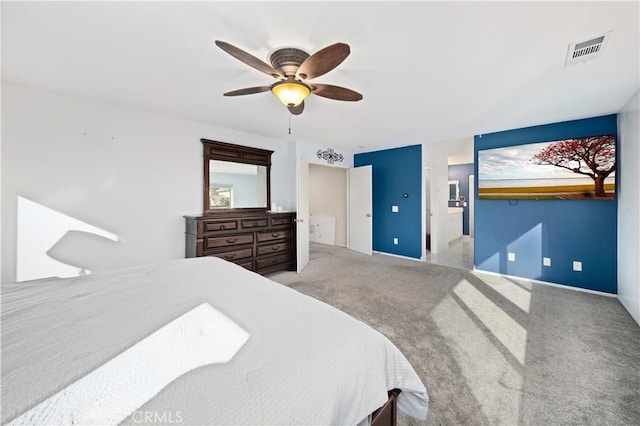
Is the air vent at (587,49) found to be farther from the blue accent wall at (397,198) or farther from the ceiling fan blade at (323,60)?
the blue accent wall at (397,198)

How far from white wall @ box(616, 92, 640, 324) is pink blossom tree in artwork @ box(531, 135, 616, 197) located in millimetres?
99

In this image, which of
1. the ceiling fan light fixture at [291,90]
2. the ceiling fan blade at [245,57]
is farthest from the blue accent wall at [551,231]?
the ceiling fan blade at [245,57]

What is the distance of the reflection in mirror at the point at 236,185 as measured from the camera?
3.67 metres

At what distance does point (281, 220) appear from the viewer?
4.06 m

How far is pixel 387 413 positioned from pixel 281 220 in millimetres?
3289

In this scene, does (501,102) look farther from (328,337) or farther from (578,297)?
(328,337)

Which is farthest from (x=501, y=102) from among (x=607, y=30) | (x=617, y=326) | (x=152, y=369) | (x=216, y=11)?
(x=152, y=369)

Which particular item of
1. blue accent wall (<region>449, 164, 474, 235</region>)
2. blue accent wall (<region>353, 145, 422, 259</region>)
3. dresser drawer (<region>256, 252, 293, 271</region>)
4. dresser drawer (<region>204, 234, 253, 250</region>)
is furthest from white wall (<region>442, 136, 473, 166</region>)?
dresser drawer (<region>204, 234, 253, 250</region>)

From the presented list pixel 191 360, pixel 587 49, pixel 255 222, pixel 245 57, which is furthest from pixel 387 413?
pixel 255 222

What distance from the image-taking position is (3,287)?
54.2 inches

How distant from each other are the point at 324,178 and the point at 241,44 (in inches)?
200

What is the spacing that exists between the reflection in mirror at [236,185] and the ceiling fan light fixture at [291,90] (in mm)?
2164

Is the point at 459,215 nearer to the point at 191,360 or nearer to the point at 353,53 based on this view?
the point at 353,53

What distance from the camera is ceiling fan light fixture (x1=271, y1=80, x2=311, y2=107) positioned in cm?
184
